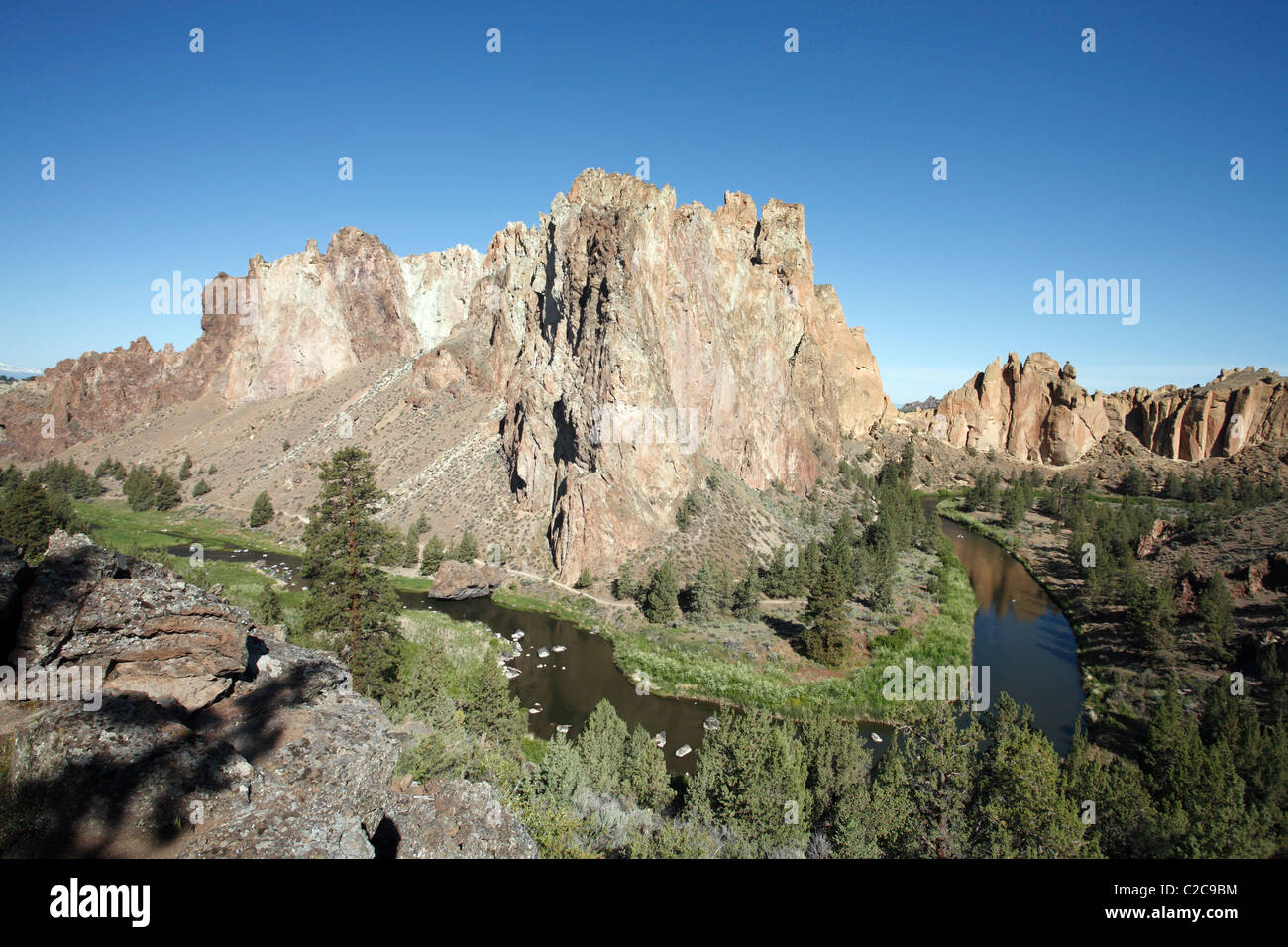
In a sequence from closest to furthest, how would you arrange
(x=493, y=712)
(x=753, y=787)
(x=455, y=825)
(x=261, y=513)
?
(x=455, y=825) → (x=753, y=787) → (x=493, y=712) → (x=261, y=513)

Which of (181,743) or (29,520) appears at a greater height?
(29,520)

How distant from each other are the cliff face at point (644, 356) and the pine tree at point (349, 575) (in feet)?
80.7

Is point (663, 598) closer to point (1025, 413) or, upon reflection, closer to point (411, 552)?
point (411, 552)

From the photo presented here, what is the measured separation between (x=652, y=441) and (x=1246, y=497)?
75264mm

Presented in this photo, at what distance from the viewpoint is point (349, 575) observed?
20.9m

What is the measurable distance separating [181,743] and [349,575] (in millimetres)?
14933

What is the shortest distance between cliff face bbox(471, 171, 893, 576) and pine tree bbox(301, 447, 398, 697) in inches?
968

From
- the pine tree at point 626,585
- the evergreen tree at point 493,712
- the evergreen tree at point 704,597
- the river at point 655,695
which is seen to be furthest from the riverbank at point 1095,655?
the pine tree at point 626,585

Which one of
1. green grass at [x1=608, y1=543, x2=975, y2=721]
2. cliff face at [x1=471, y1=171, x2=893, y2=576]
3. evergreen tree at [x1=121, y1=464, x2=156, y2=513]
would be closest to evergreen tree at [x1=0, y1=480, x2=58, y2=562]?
cliff face at [x1=471, y1=171, x2=893, y2=576]

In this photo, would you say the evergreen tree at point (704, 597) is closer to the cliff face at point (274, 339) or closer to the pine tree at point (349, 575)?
the pine tree at point (349, 575)

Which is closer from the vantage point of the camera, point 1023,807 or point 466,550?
point 1023,807

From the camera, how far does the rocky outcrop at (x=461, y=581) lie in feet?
139

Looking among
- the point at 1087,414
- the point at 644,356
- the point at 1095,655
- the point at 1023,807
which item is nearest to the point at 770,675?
the point at 1023,807
